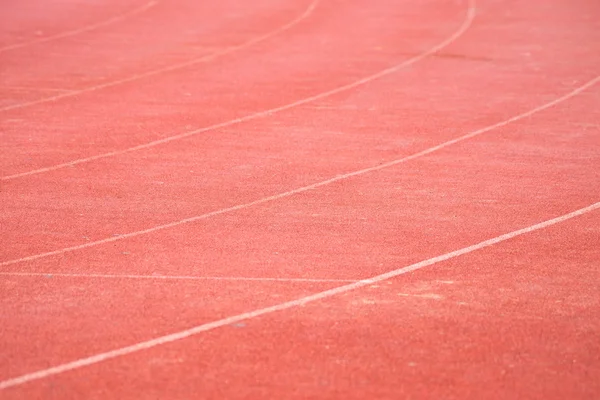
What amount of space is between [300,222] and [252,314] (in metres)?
2.12

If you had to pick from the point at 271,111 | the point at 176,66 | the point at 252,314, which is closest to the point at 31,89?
the point at 176,66

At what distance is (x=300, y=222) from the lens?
856cm

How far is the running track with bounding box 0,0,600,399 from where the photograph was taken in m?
5.76

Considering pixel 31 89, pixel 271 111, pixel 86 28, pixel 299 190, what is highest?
pixel 299 190

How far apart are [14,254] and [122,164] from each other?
2.96 metres

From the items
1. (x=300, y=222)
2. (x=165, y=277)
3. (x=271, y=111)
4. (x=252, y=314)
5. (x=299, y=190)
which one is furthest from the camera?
(x=271, y=111)

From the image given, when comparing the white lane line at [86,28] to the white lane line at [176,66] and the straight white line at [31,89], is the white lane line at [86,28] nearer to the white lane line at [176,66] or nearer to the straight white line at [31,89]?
the white lane line at [176,66]

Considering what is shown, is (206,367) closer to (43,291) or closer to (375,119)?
(43,291)

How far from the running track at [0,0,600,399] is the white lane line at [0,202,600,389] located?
21 mm

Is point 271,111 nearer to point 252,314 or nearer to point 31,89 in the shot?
point 31,89

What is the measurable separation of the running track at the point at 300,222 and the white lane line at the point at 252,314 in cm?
2

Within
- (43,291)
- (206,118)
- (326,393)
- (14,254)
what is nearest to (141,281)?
(43,291)

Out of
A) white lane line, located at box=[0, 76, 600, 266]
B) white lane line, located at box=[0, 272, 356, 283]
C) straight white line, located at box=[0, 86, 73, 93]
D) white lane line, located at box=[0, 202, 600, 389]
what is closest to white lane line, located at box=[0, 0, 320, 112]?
straight white line, located at box=[0, 86, 73, 93]

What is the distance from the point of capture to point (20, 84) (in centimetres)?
1473
